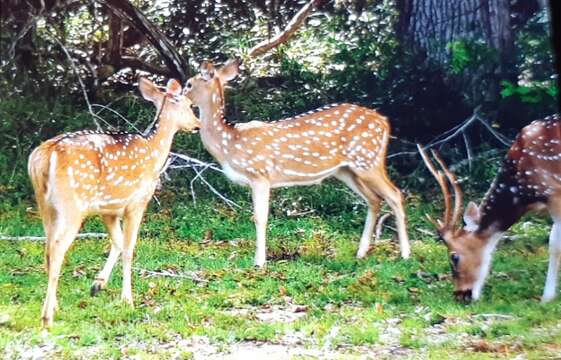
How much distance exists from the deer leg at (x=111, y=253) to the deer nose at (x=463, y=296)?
2.09 meters

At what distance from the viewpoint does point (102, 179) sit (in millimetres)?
7062

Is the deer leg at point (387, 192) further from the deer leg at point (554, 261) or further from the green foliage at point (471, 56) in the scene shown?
→ the green foliage at point (471, 56)

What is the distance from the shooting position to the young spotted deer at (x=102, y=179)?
670 centimetres

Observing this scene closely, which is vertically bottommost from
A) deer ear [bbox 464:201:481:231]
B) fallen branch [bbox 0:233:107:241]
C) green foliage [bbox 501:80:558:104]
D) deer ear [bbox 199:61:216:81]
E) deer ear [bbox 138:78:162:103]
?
fallen branch [bbox 0:233:107:241]

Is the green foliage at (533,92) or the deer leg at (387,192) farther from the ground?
the green foliage at (533,92)

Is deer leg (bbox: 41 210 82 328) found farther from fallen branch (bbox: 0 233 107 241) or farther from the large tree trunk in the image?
the large tree trunk

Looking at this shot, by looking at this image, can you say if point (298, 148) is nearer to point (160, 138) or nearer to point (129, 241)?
point (160, 138)

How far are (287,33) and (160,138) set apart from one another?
347 cm

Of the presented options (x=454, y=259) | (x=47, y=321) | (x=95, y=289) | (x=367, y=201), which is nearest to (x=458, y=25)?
(x=367, y=201)

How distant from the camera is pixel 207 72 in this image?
8797mm

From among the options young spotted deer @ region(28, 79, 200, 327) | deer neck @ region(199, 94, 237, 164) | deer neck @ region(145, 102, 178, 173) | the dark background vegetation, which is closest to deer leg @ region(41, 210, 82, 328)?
young spotted deer @ region(28, 79, 200, 327)

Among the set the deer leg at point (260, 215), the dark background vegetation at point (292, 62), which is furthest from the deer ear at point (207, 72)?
the dark background vegetation at point (292, 62)

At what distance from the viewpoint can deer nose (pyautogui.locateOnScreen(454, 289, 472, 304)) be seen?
7105 millimetres

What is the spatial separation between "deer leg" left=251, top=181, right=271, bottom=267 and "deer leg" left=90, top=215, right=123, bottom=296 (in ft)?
3.77
